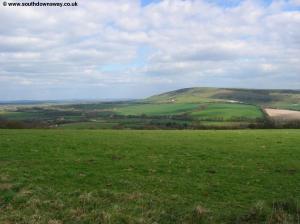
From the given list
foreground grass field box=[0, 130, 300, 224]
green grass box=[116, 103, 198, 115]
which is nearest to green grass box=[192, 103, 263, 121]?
green grass box=[116, 103, 198, 115]

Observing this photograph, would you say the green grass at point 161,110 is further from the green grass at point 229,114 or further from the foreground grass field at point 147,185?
the foreground grass field at point 147,185

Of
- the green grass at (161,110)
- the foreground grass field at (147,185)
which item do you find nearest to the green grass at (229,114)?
the green grass at (161,110)

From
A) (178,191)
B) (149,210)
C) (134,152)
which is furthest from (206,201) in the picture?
(134,152)

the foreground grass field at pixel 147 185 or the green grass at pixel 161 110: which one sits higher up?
the foreground grass field at pixel 147 185

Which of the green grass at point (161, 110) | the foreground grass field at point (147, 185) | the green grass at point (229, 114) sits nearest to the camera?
the foreground grass field at point (147, 185)

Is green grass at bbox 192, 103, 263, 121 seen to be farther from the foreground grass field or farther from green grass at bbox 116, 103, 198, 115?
the foreground grass field

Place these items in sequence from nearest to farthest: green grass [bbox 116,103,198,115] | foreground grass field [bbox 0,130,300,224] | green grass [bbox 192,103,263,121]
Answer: foreground grass field [bbox 0,130,300,224], green grass [bbox 192,103,263,121], green grass [bbox 116,103,198,115]

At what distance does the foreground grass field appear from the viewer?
1054cm

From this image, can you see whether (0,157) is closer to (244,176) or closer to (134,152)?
(134,152)

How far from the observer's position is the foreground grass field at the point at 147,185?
10.5m

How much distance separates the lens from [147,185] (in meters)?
14.6

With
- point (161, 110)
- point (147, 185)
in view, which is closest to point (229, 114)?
point (161, 110)

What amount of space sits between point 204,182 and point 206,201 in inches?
114

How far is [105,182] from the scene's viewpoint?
15133 millimetres
